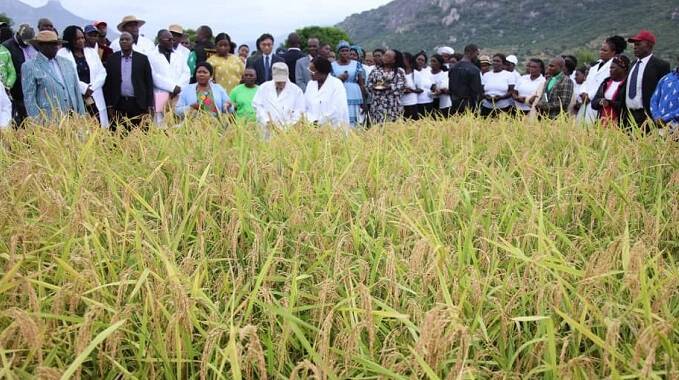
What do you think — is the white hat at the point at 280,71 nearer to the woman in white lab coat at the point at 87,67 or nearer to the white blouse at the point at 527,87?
the woman in white lab coat at the point at 87,67

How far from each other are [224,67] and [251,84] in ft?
3.73

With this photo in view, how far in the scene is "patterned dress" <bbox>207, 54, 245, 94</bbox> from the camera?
6.89m

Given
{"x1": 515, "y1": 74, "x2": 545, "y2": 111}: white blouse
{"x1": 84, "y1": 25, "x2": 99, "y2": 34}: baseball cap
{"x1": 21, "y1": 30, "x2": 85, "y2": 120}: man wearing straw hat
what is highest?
{"x1": 84, "y1": 25, "x2": 99, "y2": 34}: baseball cap

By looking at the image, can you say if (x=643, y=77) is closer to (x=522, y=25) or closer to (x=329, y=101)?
(x=329, y=101)

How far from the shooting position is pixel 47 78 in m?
4.87

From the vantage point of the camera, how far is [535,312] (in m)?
1.78

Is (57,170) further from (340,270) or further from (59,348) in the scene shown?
(340,270)

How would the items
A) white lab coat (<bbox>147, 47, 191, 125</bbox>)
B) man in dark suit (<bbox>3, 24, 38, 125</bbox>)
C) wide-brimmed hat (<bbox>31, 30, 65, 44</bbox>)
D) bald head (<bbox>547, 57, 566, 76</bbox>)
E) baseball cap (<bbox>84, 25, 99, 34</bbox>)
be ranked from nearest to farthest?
wide-brimmed hat (<bbox>31, 30, 65, 44</bbox>)
man in dark suit (<bbox>3, 24, 38, 125</bbox>)
white lab coat (<bbox>147, 47, 191, 125</bbox>)
baseball cap (<bbox>84, 25, 99, 34</bbox>)
bald head (<bbox>547, 57, 566, 76</bbox>)

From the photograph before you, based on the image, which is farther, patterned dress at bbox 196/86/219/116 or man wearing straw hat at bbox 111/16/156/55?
A: man wearing straw hat at bbox 111/16/156/55

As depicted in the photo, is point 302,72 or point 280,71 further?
point 302,72

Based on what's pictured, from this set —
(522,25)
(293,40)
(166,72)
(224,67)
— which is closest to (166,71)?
(166,72)

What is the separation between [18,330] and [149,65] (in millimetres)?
4843

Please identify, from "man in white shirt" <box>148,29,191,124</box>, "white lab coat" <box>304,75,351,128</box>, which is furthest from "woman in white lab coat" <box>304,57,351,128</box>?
"man in white shirt" <box>148,29,191,124</box>

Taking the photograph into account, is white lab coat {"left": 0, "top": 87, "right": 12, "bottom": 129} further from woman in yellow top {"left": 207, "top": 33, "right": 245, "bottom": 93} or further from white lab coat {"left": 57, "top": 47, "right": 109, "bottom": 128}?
woman in yellow top {"left": 207, "top": 33, "right": 245, "bottom": 93}
